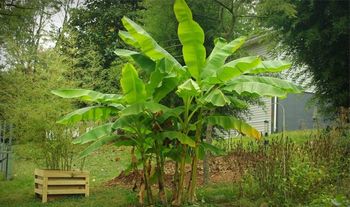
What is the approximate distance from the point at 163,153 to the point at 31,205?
3068mm

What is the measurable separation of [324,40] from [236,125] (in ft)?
19.8

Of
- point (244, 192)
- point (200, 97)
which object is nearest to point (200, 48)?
point (200, 97)

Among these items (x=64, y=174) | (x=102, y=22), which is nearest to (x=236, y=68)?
(x=64, y=174)

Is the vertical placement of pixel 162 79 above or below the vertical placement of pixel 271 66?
below

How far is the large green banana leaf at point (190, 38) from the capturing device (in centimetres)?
639

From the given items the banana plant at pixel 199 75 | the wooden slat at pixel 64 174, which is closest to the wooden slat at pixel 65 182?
the wooden slat at pixel 64 174

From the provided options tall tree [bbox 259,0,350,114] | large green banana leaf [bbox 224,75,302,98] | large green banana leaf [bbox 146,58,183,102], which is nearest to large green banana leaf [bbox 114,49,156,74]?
large green banana leaf [bbox 146,58,183,102]

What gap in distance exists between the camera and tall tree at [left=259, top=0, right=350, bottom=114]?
36.9 ft

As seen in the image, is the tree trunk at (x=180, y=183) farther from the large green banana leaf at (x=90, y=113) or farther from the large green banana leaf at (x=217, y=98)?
the large green banana leaf at (x=90, y=113)

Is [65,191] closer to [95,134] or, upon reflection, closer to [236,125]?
[95,134]

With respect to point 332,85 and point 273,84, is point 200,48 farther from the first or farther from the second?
point 332,85

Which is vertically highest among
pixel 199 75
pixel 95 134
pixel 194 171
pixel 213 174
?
pixel 199 75

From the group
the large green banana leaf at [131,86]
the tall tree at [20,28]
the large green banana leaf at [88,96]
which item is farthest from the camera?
the tall tree at [20,28]

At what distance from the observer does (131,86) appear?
643cm
